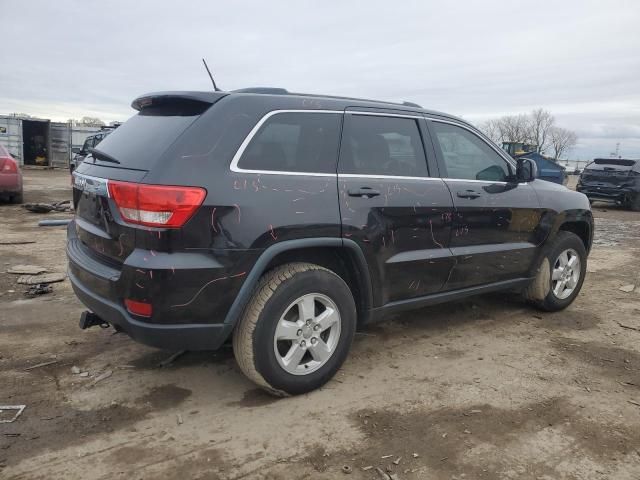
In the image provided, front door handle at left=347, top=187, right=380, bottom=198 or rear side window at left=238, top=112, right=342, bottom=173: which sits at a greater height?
rear side window at left=238, top=112, right=342, bottom=173

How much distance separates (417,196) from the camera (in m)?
3.69

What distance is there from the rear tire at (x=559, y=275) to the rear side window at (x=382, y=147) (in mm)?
1883

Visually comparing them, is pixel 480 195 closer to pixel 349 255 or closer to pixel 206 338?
pixel 349 255

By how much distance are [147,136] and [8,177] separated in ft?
33.4

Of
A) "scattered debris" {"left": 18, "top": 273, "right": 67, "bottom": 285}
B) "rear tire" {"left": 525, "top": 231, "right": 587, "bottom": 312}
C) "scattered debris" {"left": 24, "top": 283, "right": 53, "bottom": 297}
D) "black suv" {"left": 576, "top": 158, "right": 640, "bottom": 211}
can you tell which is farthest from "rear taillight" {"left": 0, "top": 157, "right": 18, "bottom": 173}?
"black suv" {"left": 576, "top": 158, "right": 640, "bottom": 211}

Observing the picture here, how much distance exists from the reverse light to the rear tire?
3.63m

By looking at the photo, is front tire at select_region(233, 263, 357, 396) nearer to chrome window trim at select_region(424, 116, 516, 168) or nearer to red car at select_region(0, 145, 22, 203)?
chrome window trim at select_region(424, 116, 516, 168)

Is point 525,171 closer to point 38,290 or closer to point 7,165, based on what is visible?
point 38,290

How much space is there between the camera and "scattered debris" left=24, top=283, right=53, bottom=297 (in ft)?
17.1

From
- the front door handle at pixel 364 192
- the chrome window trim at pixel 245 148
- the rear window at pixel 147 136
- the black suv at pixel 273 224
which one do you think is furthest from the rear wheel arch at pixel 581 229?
the rear window at pixel 147 136

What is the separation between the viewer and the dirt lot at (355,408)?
2.63m

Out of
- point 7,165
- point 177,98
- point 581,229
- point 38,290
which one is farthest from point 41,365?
point 7,165

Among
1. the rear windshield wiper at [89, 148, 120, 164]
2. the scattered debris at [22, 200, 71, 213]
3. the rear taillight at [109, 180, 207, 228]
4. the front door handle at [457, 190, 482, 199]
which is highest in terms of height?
the rear windshield wiper at [89, 148, 120, 164]

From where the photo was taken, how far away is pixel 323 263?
340 cm
